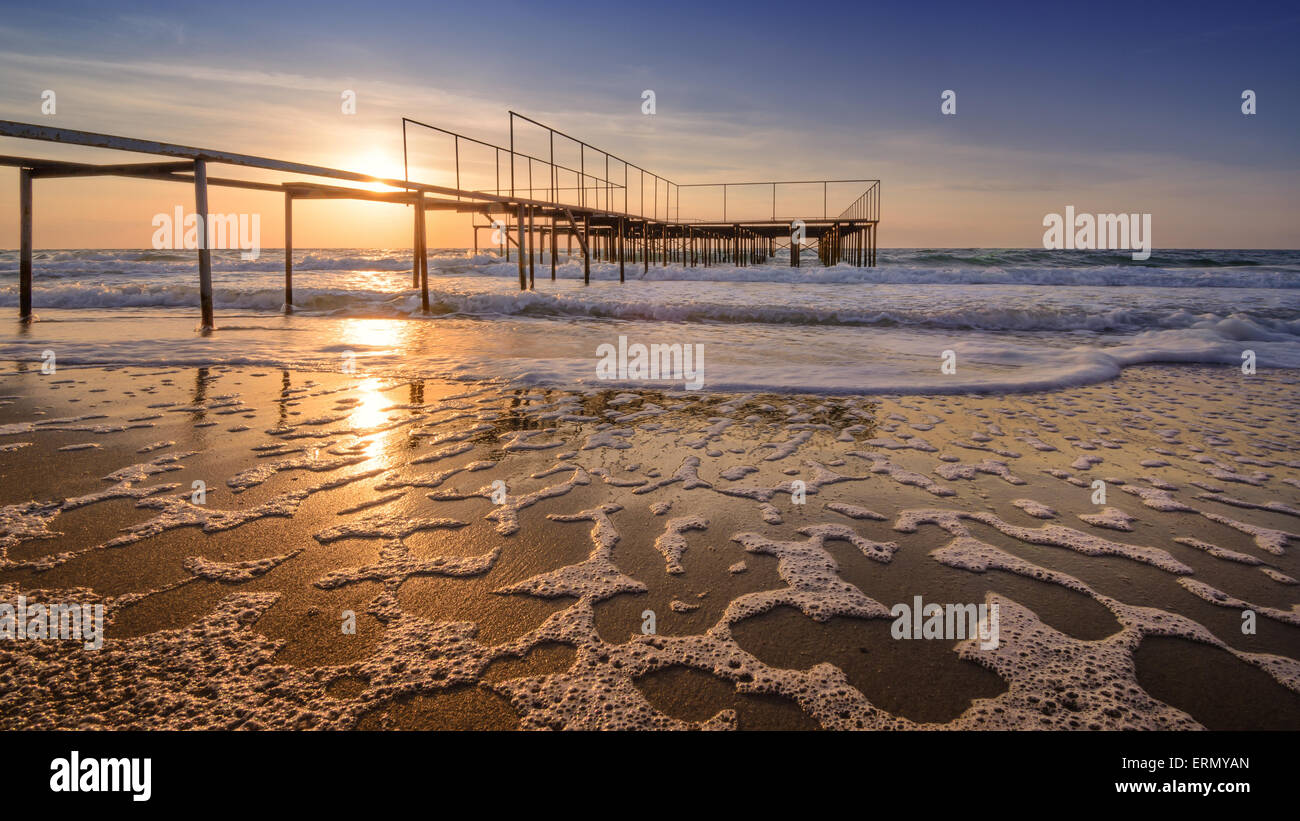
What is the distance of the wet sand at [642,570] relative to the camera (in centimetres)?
164

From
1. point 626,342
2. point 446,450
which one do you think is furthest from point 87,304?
point 446,450

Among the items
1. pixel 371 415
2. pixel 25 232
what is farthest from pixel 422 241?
pixel 371 415

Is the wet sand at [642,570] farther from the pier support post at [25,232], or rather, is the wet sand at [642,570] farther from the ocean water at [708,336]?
the pier support post at [25,232]

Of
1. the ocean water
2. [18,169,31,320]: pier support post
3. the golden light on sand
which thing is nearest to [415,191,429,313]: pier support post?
the ocean water

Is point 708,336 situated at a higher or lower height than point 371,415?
higher

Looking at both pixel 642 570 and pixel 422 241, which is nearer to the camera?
pixel 642 570

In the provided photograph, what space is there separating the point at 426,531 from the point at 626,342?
22.9 feet

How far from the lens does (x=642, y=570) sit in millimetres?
2379
